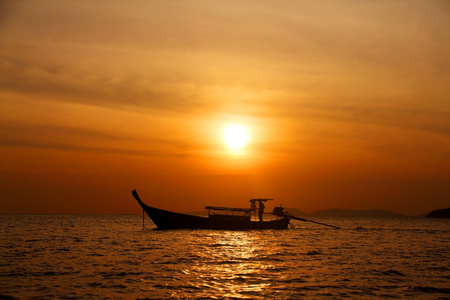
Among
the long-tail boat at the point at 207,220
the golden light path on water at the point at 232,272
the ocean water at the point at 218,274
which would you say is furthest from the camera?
the long-tail boat at the point at 207,220

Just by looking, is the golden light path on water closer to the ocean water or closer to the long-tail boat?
the ocean water

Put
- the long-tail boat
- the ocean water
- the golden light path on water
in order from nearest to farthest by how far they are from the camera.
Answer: the ocean water, the golden light path on water, the long-tail boat

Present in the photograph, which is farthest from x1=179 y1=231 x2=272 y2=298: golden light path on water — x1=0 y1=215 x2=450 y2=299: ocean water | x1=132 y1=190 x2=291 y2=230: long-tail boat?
x1=132 y1=190 x2=291 y2=230: long-tail boat

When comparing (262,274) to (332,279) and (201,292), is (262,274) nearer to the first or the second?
(332,279)

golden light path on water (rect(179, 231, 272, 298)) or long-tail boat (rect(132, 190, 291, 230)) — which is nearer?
golden light path on water (rect(179, 231, 272, 298))

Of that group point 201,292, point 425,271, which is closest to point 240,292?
point 201,292

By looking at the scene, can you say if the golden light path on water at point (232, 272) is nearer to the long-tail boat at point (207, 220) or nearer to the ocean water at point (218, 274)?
the ocean water at point (218, 274)

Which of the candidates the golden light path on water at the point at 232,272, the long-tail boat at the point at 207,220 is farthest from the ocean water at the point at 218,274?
the long-tail boat at the point at 207,220

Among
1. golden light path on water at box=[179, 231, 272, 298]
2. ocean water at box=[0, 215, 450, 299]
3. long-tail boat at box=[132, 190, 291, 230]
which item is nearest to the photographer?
ocean water at box=[0, 215, 450, 299]

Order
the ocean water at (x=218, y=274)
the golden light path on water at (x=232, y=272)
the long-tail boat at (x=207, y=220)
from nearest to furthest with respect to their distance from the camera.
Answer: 1. the ocean water at (x=218, y=274)
2. the golden light path on water at (x=232, y=272)
3. the long-tail boat at (x=207, y=220)

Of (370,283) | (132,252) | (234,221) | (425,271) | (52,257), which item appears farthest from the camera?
(234,221)

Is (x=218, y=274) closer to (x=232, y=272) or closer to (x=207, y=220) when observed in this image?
(x=232, y=272)

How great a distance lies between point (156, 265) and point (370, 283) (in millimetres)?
13436

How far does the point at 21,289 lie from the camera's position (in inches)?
804
